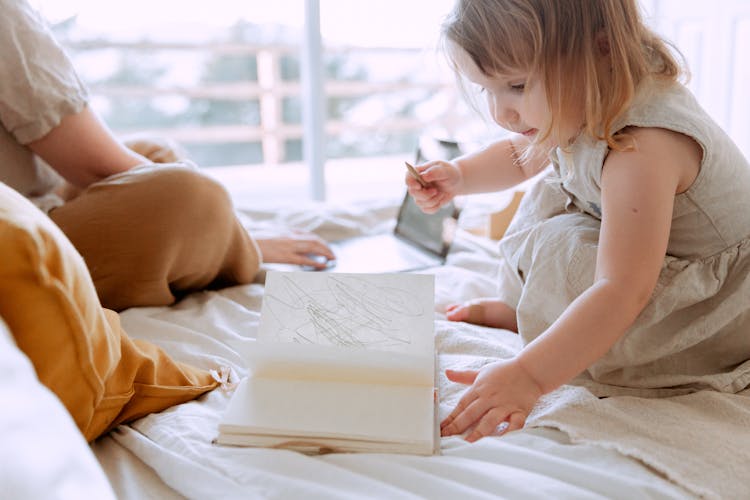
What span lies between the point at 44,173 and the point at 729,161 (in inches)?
36.7

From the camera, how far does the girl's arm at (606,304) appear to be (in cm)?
66

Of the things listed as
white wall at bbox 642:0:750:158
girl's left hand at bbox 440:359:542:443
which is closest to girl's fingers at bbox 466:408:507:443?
girl's left hand at bbox 440:359:542:443

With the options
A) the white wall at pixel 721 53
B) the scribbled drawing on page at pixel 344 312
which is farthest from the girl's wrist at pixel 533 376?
the white wall at pixel 721 53

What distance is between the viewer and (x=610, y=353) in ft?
2.48

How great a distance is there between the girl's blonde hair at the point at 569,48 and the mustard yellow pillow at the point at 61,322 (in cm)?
46

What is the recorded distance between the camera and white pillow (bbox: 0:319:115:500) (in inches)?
11.6

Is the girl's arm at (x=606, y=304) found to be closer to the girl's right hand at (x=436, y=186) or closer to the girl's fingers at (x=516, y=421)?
the girl's fingers at (x=516, y=421)

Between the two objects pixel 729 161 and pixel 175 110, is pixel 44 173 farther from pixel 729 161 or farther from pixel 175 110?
pixel 175 110

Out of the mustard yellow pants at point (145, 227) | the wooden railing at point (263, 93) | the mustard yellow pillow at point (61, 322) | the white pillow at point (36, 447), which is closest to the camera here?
the white pillow at point (36, 447)

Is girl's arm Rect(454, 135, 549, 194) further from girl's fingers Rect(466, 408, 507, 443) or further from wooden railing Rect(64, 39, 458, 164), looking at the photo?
wooden railing Rect(64, 39, 458, 164)

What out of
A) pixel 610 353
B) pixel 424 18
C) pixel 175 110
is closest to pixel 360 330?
pixel 610 353

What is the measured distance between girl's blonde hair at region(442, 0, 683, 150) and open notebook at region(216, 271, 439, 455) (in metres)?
0.24

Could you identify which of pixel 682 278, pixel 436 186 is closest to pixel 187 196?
pixel 436 186

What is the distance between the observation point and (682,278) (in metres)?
0.76
